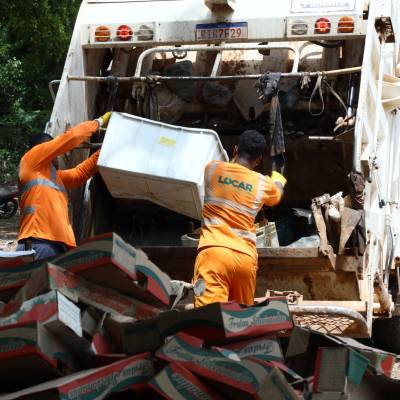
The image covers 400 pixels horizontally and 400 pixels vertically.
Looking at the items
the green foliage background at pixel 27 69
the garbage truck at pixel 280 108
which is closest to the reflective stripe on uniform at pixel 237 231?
the garbage truck at pixel 280 108

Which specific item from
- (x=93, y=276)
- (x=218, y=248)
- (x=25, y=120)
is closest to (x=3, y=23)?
(x=25, y=120)

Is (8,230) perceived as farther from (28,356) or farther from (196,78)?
(28,356)

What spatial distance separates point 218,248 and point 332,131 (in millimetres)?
1912

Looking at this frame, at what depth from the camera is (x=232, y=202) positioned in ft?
16.3

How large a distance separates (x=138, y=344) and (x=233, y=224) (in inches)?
67.6

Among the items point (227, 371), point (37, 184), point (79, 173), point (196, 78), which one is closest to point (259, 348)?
point (227, 371)

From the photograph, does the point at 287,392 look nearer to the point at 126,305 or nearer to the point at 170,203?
the point at 126,305

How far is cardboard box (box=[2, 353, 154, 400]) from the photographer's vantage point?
292cm

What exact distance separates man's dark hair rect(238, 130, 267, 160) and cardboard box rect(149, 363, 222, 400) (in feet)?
6.91

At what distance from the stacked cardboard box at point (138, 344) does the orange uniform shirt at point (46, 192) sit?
1647 millimetres

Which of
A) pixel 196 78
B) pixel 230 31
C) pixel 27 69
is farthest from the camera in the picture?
pixel 27 69

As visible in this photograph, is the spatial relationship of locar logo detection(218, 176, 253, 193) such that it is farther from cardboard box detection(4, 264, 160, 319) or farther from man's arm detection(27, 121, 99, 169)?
cardboard box detection(4, 264, 160, 319)

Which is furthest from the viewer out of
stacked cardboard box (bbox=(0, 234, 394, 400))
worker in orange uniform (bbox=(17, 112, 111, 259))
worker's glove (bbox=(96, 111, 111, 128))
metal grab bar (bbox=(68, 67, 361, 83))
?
metal grab bar (bbox=(68, 67, 361, 83))

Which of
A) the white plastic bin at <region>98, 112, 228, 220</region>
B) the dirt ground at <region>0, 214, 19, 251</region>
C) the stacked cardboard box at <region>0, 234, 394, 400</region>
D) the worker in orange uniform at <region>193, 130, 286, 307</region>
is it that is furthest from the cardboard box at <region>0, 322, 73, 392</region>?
the dirt ground at <region>0, 214, 19, 251</region>
